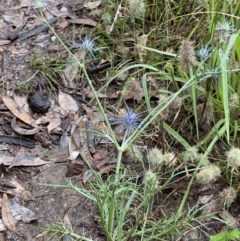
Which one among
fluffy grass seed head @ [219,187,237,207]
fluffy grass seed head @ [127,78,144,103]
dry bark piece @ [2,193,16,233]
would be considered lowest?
dry bark piece @ [2,193,16,233]

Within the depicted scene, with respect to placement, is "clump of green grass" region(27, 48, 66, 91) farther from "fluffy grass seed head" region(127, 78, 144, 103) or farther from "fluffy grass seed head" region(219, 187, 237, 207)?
"fluffy grass seed head" region(219, 187, 237, 207)

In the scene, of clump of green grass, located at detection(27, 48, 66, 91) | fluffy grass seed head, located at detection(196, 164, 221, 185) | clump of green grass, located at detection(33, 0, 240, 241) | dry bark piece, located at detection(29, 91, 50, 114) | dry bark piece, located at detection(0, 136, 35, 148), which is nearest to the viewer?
clump of green grass, located at detection(33, 0, 240, 241)

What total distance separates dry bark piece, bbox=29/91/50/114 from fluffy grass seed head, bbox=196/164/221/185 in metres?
0.87

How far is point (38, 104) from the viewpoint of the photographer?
9.44ft

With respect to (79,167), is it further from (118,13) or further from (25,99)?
(118,13)

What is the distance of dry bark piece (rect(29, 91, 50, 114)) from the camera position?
2875mm

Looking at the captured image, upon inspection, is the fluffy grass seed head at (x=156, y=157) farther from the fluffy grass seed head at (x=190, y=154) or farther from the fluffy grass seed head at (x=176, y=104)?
the fluffy grass seed head at (x=176, y=104)

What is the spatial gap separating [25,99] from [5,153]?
0.33 meters

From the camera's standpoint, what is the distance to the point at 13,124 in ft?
9.16

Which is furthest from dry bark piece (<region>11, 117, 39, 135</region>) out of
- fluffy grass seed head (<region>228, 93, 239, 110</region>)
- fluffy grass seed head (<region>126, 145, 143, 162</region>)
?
fluffy grass seed head (<region>228, 93, 239, 110</region>)

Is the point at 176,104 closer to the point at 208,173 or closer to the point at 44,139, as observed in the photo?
the point at 208,173

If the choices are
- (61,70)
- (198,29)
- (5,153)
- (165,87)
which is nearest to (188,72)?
(165,87)

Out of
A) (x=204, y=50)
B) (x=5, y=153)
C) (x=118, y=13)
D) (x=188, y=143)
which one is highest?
(x=204, y=50)

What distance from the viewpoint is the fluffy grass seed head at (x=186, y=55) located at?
Answer: 2.45 metres
